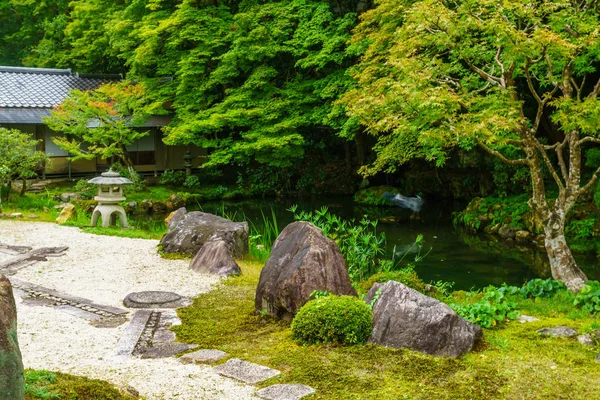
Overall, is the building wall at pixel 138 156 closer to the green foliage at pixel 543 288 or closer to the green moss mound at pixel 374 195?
the green moss mound at pixel 374 195

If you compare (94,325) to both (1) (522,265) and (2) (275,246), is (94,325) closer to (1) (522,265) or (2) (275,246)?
(2) (275,246)

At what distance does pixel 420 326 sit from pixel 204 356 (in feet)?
7.46

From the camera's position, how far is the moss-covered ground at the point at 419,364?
572 centimetres

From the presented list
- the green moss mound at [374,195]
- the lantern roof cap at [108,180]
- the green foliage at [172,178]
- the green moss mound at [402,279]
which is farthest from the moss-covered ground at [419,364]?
the green foliage at [172,178]

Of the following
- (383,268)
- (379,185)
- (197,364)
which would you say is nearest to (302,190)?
(379,185)

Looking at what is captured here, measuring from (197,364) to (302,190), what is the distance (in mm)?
20492

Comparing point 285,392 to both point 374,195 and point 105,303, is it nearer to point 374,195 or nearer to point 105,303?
point 105,303

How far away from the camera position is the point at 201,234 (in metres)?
12.5

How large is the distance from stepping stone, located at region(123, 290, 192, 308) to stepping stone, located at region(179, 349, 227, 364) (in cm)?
216

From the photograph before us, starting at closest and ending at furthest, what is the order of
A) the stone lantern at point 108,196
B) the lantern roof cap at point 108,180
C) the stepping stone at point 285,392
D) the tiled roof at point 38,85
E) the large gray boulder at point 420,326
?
the stepping stone at point 285,392 < the large gray boulder at point 420,326 < the lantern roof cap at point 108,180 < the stone lantern at point 108,196 < the tiled roof at point 38,85

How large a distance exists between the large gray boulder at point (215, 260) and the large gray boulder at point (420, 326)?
4376mm

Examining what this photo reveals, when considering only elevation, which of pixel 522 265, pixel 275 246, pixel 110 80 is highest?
pixel 110 80

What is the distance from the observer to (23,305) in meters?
8.73

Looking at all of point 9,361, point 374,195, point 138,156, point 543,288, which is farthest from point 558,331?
point 138,156
